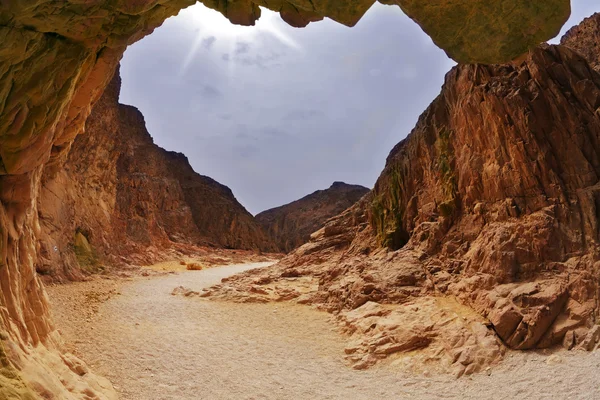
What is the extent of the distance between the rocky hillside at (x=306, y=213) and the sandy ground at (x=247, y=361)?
54414 mm

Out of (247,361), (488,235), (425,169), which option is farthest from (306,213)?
(247,361)

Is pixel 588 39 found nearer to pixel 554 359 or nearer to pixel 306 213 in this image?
pixel 554 359

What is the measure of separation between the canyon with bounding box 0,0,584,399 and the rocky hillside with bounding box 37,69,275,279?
0.55 m

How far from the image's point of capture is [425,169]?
22766mm

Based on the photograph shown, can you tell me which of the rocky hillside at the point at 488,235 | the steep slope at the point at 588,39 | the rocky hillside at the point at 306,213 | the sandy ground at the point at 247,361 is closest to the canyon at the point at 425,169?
the rocky hillside at the point at 488,235

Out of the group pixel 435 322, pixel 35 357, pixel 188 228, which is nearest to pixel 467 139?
pixel 435 322

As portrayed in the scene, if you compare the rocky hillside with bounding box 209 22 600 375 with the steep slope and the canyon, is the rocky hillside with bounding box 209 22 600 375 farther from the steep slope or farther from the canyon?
the steep slope

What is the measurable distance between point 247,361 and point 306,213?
67.9 m

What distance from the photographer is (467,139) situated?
62.7 ft

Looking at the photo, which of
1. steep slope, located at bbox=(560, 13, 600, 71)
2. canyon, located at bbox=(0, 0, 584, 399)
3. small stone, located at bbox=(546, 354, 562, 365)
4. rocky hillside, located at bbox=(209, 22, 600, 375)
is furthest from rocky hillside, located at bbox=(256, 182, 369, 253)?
small stone, located at bbox=(546, 354, 562, 365)

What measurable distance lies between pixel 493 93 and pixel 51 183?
2409cm

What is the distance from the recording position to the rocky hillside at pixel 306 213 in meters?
75.5

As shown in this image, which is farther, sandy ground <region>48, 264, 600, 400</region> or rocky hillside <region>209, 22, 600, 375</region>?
rocky hillside <region>209, 22, 600, 375</region>

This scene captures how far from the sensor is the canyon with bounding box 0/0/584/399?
6.95m
